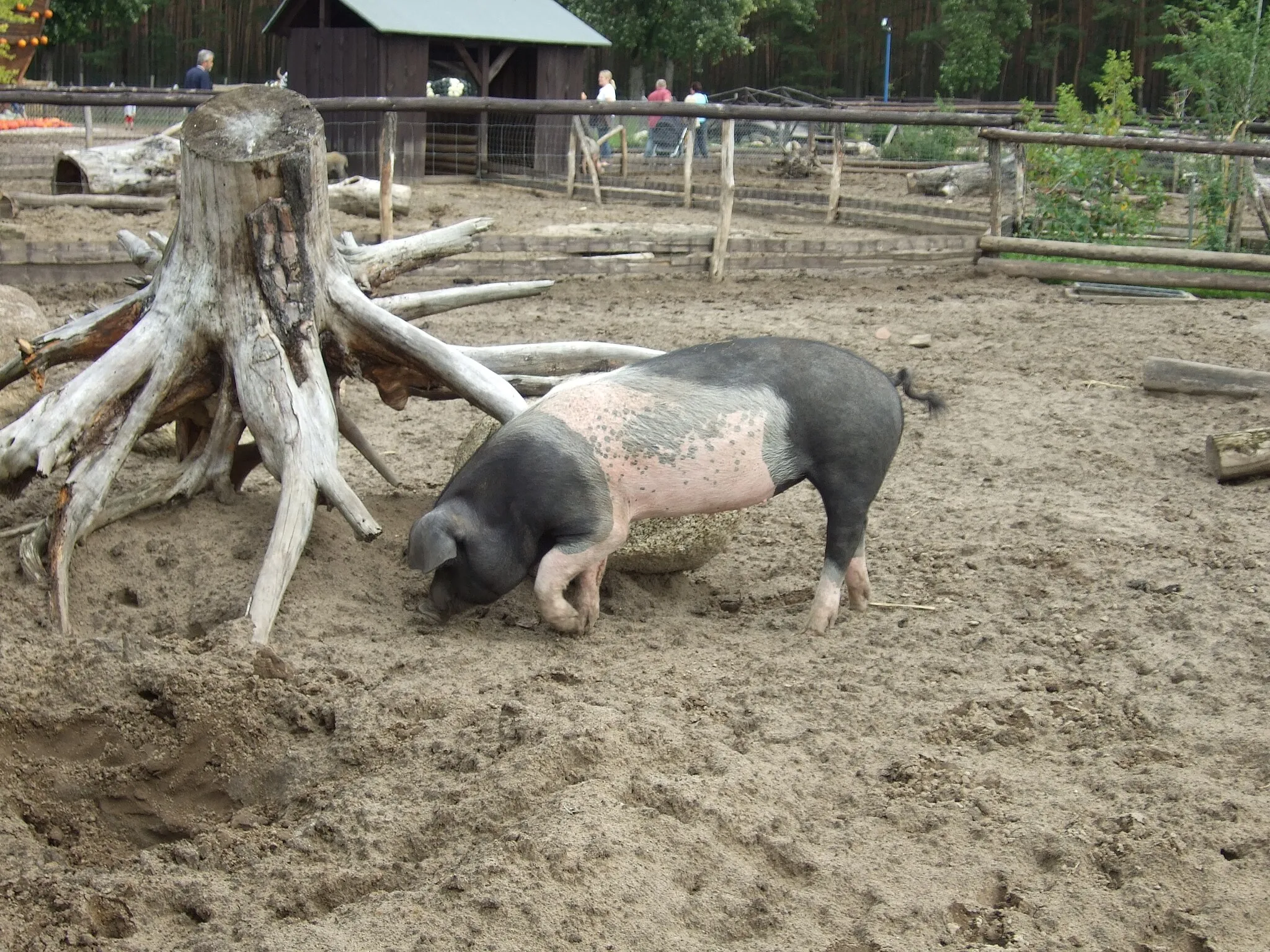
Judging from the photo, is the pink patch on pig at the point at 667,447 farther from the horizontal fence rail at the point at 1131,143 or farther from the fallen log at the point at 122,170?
the fallen log at the point at 122,170

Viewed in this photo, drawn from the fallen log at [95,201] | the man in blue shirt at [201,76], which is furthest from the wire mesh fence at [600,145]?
the fallen log at [95,201]

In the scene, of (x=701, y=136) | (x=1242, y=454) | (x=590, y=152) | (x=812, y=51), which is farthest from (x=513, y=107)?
(x=812, y=51)

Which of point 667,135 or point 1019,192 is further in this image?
point 667,135

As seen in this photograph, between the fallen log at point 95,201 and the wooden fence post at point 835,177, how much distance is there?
6.79 metres

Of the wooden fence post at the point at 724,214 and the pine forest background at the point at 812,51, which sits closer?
the wooden fence post at the point at 724,214

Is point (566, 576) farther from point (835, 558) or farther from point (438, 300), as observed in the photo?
point (438, 300)

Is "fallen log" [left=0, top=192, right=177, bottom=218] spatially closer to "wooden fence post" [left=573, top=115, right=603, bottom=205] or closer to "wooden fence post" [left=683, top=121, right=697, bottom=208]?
"wooden fence post" [left=573, top=115, right=603, bottom=205]

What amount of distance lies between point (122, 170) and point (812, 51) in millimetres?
28604

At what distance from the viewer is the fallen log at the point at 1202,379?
22.6 ft

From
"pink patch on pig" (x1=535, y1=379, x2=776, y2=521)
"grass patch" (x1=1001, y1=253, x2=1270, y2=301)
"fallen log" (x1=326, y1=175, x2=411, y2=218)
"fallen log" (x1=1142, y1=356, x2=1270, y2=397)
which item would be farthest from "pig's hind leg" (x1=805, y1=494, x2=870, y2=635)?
"fallen log" (x1=326, y1=175, x2=411, y2=218)

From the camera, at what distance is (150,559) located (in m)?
4.16

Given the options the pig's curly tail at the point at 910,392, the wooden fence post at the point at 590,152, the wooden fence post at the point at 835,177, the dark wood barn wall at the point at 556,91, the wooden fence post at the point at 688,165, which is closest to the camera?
the pig's curly tail at the point at 910,392

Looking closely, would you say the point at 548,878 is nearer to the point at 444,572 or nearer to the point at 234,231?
the point at 444,572

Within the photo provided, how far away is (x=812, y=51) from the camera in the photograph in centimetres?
3841
